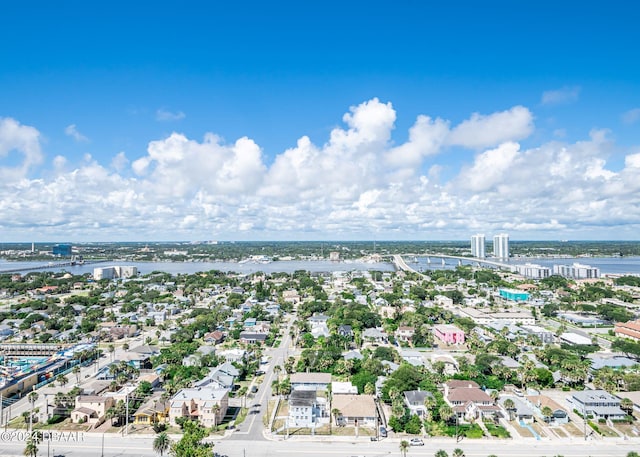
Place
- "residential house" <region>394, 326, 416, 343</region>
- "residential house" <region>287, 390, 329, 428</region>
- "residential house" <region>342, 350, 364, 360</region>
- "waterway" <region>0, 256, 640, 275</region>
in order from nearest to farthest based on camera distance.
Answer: "residential house" <region>287, 390, 329, 428</region> < "residential house" <region>342, 350, 364, 360</region> < "residential house" <region>394, 326, 416, 343</region> < "waterway" <region>0, 256, 640, 275</region>

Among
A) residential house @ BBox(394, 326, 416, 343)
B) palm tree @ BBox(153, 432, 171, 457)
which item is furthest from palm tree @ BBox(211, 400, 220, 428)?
residential house @ BBox(394, 326, 416, 343)

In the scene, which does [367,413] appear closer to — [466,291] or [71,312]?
[71,312]

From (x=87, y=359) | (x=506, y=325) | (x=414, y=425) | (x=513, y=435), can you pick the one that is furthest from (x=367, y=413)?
(x=506, y=325)

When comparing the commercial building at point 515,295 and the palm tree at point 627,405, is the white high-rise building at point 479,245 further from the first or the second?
the palm tree at point 627,405

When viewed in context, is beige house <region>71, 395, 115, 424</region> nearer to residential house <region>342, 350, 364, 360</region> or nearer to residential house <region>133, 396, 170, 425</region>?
residential house <region>133, 396, 170, 425</region>

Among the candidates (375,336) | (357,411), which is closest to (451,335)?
(375,336)

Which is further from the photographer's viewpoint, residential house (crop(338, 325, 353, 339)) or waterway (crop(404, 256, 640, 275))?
waterway (crop(404, 256, 640, 275))

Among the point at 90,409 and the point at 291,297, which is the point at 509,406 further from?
the point at 291,297
